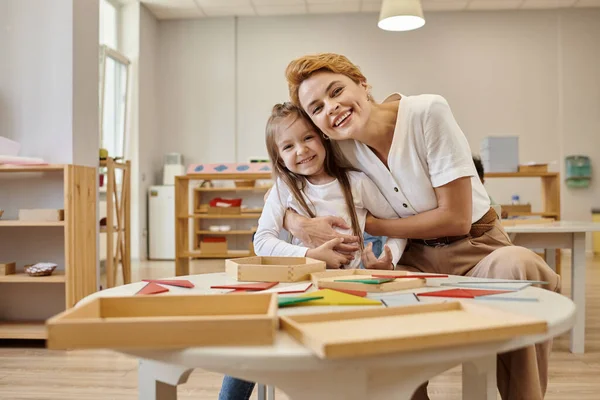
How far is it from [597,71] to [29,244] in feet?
23.5

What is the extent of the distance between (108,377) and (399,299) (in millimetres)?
1887

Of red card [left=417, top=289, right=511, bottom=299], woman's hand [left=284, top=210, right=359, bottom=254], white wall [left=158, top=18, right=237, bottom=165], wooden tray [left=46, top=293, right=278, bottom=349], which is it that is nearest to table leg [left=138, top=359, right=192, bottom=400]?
wooden tray [left=46, top=293, right=278, bottom=349]

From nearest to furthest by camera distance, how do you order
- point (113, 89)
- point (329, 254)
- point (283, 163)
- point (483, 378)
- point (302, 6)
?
point (483, 378)
point (329, 254)
point (283, 163)
point (113, 89)
point (302, 6)

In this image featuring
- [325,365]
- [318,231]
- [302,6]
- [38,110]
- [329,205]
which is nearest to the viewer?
[325,365]

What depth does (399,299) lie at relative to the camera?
0.91 metres

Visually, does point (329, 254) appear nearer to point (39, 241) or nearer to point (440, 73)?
point (39, 241)

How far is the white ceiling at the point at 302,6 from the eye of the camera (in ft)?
23.5

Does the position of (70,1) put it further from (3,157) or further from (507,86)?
(507,86)

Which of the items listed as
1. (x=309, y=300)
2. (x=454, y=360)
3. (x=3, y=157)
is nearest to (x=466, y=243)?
(x=309, y=300)

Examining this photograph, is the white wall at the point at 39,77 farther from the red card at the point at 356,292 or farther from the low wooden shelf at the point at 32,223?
the red card at the point at 356,292

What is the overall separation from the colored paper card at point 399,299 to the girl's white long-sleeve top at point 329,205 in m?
0.60

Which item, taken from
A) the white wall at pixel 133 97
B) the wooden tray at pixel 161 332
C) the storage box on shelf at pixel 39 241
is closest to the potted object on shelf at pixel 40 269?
the storage box on shelf at pixel 39 241

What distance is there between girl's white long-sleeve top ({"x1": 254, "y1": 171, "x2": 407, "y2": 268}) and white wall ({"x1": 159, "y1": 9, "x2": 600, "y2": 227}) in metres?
6.14

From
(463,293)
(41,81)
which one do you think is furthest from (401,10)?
(463,293)
